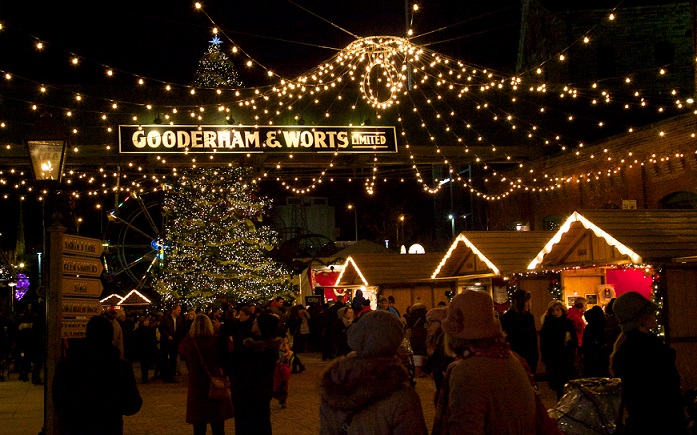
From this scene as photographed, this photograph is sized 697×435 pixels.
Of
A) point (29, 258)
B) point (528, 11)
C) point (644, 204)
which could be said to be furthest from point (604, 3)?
point (29, 258)

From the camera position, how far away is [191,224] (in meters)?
29.9

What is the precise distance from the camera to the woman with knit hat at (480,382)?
3.64m

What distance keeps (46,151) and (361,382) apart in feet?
20.5

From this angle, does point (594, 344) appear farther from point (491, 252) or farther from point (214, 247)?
point (214, 247)

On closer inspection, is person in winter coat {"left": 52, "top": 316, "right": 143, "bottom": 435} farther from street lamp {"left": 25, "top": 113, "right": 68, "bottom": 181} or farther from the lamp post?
street lamp {"left": 25, "top": 113, "right": 68, "bottom": 181}

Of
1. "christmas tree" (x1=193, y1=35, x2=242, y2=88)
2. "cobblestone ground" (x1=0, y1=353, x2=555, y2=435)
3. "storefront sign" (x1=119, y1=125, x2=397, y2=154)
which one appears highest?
"christmas tree" (x1=193, y1=35, x2=242, y2=88)

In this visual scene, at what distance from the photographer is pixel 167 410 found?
1291cm

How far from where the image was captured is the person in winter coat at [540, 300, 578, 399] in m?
11.7

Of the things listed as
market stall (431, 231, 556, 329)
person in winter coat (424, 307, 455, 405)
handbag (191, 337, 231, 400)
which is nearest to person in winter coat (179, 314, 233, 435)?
handbag (191, 337, 231, 400)

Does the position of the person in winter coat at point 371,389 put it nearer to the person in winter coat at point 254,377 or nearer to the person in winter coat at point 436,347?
the person in winter coat at point 436,347

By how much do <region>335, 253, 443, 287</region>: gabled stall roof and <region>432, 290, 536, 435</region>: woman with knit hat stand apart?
1808 cm

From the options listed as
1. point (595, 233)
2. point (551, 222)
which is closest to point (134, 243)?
point (551, 222)

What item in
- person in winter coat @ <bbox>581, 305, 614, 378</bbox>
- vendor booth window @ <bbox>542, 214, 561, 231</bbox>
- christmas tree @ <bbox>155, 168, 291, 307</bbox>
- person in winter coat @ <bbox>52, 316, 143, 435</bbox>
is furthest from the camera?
christmas tree @ <bbox>155, 168, 291, 307</bbox>

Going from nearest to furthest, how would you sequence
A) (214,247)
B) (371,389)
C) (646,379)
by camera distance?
(371,389) → (646,379) → (214,247)
